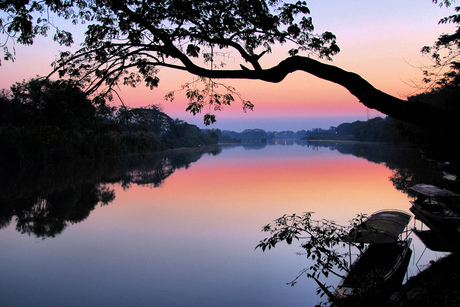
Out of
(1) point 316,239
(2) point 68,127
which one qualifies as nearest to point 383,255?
(1) point 316,239

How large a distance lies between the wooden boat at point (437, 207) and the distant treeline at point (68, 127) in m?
8.81

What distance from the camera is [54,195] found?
16.9 meters

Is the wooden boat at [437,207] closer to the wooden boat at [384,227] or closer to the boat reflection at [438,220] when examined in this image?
→ the boat reflection at [438,220]

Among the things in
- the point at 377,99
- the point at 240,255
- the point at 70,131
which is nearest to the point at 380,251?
the point at 240,255

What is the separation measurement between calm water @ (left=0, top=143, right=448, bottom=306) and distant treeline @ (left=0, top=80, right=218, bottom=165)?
8.74ft

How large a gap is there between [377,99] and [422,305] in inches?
106

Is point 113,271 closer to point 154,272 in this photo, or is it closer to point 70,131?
point 154,272

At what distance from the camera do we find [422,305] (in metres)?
4.30

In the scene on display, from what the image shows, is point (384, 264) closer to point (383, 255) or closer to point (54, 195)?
point (383, 255)

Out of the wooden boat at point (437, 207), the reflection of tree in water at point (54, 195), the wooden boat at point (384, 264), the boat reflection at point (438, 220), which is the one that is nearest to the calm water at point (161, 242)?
the reflection of tree in water at point (54, 195)

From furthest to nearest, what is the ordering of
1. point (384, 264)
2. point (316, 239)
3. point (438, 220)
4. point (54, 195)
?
point (54, 195)
point (438, 220)
point (384, 264)
point (316, 239)

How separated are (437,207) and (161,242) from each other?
8.72 m

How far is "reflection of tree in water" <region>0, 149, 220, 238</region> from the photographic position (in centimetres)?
1201

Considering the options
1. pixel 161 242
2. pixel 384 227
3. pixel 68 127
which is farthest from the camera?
pixel 161 242
